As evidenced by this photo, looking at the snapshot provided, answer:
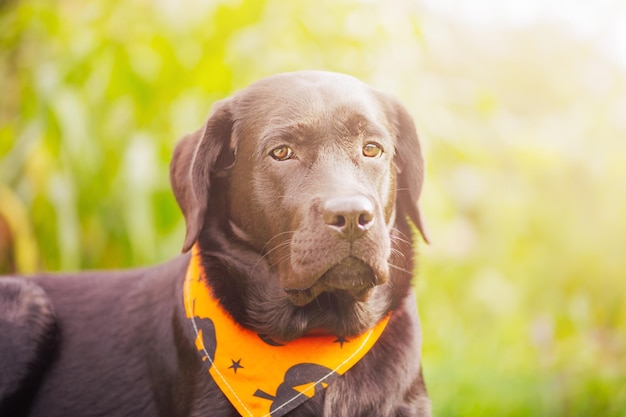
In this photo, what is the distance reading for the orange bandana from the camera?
2459 millimetres

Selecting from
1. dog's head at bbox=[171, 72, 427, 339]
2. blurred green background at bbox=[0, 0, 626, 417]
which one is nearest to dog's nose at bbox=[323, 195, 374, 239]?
dog's head at bbox=[171, 72, 427, 339]

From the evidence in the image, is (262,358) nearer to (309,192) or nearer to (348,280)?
(348,280)

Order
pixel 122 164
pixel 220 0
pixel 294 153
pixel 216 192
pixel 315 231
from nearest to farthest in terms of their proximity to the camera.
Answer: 1. pixel 315 231
2. pixel 294 153
3. pixel 216 192
4. pixel 122 164
5. pixel 220 0

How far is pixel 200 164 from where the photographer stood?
254cm

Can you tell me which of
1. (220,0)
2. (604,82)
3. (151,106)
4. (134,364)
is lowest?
(134,364)

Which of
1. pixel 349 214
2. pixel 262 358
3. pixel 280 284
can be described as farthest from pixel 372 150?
pixel 262 358

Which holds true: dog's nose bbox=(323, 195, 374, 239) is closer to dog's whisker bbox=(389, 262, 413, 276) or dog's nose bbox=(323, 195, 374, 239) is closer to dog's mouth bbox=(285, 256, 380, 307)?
dog's mouth bbox=(285, 256, 380, 307)

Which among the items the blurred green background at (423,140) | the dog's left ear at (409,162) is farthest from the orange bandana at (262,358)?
the blurred green background at (423,140)

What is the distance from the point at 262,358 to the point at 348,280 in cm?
51

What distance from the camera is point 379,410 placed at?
243cm

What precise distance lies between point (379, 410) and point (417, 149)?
953 mm

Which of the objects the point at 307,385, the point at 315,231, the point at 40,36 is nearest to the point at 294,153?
the point at 315,231

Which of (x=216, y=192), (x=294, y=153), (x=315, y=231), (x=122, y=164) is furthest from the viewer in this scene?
(x=122, y=164)

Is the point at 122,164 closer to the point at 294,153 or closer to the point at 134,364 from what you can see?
the point at 134,364
